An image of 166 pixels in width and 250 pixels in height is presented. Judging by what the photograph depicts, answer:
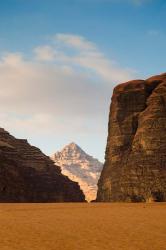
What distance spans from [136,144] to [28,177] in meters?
35.5

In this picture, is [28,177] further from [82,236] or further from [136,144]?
[82,236]

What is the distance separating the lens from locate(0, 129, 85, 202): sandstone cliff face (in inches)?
3659

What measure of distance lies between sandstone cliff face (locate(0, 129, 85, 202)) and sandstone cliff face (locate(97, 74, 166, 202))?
1925 cm

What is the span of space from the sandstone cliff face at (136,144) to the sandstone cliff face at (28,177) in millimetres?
19251

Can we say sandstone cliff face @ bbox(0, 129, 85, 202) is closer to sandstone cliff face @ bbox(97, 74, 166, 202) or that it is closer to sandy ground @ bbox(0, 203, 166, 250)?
sandstone cliff face @ bbox(97, 74, 166, 202)

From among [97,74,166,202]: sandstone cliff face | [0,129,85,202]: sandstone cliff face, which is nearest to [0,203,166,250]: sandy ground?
[97,74,166,202]: sandstone cliff face

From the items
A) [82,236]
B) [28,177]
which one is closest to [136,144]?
[28,177]

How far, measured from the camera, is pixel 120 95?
83875mm

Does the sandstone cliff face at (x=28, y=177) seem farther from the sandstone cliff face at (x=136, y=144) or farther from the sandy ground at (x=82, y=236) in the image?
the sandy ground at (x=82, y=236)

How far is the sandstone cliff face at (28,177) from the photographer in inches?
3659

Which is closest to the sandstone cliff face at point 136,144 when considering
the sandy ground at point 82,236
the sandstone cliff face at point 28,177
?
the sandstone cliff face at point 28,177

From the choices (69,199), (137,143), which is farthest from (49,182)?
(137,143)

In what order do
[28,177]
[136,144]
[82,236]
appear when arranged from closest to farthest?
[82,236] < [136,144] < [28,177]

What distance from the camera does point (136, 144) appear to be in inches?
2997
